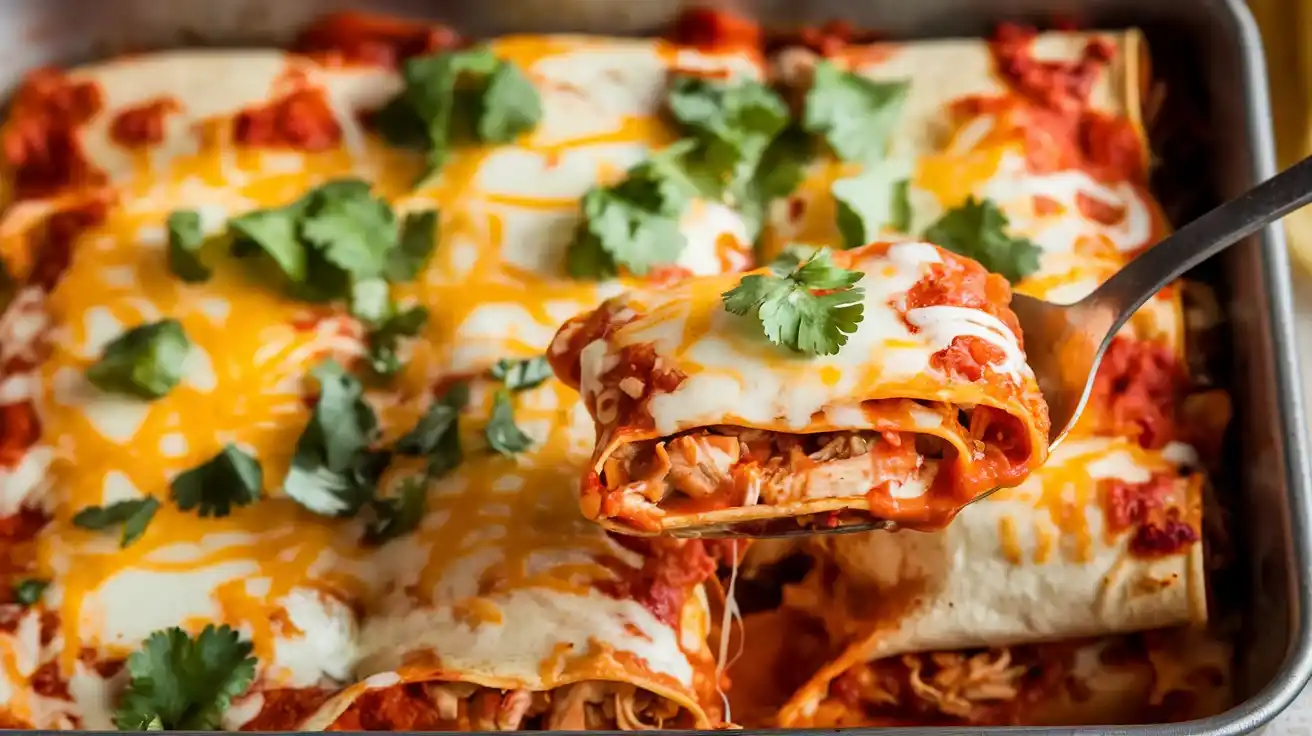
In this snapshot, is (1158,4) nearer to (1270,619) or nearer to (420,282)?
(1270,619)

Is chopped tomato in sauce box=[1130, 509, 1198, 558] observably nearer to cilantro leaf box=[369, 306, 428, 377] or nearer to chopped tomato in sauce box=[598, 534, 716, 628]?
chopped tomato in sauce box=[598, 534, 716, 628]

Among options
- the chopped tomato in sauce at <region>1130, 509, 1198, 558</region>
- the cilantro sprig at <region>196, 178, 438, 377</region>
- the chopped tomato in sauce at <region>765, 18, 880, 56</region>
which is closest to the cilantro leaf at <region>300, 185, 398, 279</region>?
the cilantro sprig at <region>196, 178, 438, 377</region>

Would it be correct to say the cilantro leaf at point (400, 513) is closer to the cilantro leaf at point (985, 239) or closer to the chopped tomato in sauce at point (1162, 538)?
the cilantro leaf at point (985, 239)

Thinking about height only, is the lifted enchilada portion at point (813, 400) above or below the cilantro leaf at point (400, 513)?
above

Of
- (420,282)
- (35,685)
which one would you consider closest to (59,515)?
(35,685)

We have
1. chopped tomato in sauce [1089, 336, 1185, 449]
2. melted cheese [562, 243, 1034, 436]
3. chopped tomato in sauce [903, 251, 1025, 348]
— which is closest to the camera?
melted cheese [562, 243, 1034, 436]

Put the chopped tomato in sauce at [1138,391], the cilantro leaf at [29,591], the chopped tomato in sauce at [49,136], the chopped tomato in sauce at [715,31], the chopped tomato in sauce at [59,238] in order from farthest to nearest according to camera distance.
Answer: the chopped tomato in sauce at [715,31], the chopped tomato in sauce at [49,136], the chopped tomato in sauce at [59,238], the chopped tomato in sauce at [1138,391], the cilantro leaf at [29,591]

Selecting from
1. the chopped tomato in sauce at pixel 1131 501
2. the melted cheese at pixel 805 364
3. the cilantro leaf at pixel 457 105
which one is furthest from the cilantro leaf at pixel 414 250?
the chopped tomato in sauce at pixel 1131 501

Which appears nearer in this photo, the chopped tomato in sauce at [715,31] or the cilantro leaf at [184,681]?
the cilantro leaf at [184,681]
